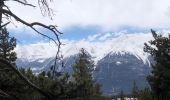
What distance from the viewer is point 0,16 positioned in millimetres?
5590

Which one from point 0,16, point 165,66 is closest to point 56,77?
point 0,16

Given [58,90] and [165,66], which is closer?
[58,90]

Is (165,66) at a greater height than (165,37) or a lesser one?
lesser

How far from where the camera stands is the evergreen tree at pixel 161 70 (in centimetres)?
4538

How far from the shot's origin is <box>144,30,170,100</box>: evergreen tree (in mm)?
45375

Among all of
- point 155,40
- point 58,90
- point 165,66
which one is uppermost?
point 155,40

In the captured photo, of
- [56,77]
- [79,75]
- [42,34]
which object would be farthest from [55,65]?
[79,75]

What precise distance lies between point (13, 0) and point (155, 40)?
44.8 m

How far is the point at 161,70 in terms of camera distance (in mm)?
45750

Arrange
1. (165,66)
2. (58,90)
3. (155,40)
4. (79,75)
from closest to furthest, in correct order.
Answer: (58,90) < (165,66) < (155,40) < (79,75)

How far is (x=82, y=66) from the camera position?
66.4 m

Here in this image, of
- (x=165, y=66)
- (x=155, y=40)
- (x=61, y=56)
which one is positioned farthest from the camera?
(x=155, y=40)

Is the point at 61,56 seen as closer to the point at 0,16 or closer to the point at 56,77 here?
the point at 56,77

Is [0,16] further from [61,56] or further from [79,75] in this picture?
[79,75]
